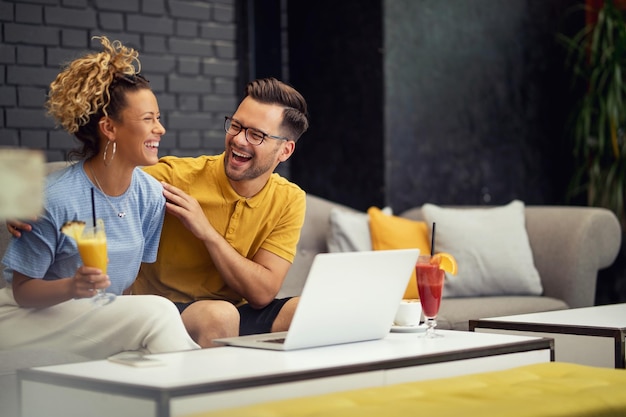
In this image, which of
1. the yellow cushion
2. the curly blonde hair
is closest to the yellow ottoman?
the curly blonde hair

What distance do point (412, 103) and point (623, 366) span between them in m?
2.75

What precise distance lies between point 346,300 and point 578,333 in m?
0.95

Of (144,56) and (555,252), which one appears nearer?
(555,252)

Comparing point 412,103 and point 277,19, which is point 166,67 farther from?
point 412,103

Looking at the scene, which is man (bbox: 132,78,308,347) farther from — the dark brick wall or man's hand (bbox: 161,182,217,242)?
the dark brick wall

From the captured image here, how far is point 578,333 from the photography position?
2844mm

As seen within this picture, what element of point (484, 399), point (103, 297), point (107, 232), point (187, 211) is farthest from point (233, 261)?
point (484, 399)

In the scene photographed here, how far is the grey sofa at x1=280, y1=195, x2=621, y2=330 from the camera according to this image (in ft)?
14.0

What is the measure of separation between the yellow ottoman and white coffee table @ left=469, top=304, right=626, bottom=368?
0.58 m

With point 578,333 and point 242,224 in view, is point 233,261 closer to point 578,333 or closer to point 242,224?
point 242,224

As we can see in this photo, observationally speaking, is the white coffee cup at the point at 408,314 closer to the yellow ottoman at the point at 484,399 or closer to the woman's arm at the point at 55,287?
the yellow ottoman at the point at 484,399

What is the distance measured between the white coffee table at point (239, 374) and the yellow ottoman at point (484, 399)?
0.04 m

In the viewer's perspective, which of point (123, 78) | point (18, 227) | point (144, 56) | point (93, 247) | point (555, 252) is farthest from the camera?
point (144, 56)

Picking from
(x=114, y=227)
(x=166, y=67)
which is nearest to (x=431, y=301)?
(x=114, y=227)
